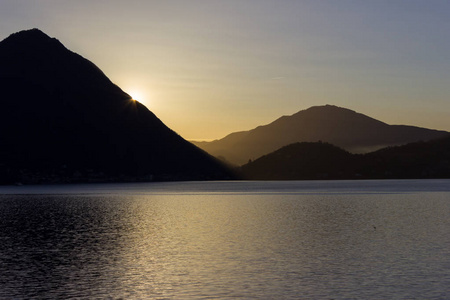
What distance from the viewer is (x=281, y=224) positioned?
8481 centimetres

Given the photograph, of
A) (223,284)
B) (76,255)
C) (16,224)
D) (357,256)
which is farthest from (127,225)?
(223,284)

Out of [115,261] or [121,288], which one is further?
[115,261]

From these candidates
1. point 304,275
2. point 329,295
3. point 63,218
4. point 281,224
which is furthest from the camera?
point 63,218

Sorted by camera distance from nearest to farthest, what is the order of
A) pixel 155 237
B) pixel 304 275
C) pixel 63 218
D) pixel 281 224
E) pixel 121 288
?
pixel 121 288 < pixel 304 275 < pixel 155 237 < pixel 281 224 < pixel 63 218

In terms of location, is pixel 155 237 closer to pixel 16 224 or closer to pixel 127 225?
pixel 127 225

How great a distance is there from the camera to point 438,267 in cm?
4456

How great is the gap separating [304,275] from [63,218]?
219 feet

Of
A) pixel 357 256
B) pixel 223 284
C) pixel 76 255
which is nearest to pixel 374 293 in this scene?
pixel 223 284

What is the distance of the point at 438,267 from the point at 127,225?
52.0 meters

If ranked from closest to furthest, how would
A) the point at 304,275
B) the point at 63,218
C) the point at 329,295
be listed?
the point at 329,295
the point at 304,275
the point at 63,218

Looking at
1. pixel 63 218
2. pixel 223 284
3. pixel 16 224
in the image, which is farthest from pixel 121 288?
pixel 63 218

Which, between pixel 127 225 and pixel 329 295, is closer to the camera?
pixel 329 295

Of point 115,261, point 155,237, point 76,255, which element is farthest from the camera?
point 155,237

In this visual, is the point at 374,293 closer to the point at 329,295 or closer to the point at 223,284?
the point at 329,295
